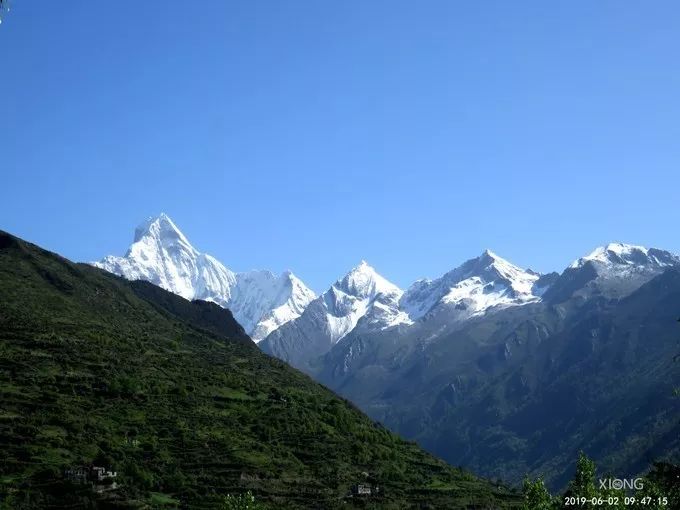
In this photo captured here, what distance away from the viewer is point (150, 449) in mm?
194875

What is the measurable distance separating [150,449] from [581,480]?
4330 inches

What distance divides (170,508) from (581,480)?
3325 inches

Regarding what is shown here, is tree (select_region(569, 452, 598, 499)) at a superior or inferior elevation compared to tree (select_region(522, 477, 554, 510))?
superior

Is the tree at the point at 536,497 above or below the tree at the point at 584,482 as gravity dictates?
below

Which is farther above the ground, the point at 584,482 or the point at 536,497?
the point at 584,482

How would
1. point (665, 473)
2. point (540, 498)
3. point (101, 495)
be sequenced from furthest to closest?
point (101, 495), point (540, 498), point (665, 473)

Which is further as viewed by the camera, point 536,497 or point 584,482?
point 584,482

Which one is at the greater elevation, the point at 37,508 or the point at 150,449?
the point at 150,449

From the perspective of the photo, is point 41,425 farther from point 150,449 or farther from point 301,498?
point 301,498

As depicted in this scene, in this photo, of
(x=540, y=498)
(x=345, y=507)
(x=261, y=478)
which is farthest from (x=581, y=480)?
(x=261, y=478)

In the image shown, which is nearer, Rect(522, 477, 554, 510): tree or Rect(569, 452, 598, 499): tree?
Rect(569, 452, 598, 499): tree

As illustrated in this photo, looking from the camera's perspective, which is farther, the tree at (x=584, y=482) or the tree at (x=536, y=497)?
the tree at (x=536, y=497)

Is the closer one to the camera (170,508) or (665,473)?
(665,473)

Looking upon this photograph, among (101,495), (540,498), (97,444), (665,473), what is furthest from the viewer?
(97,444)
